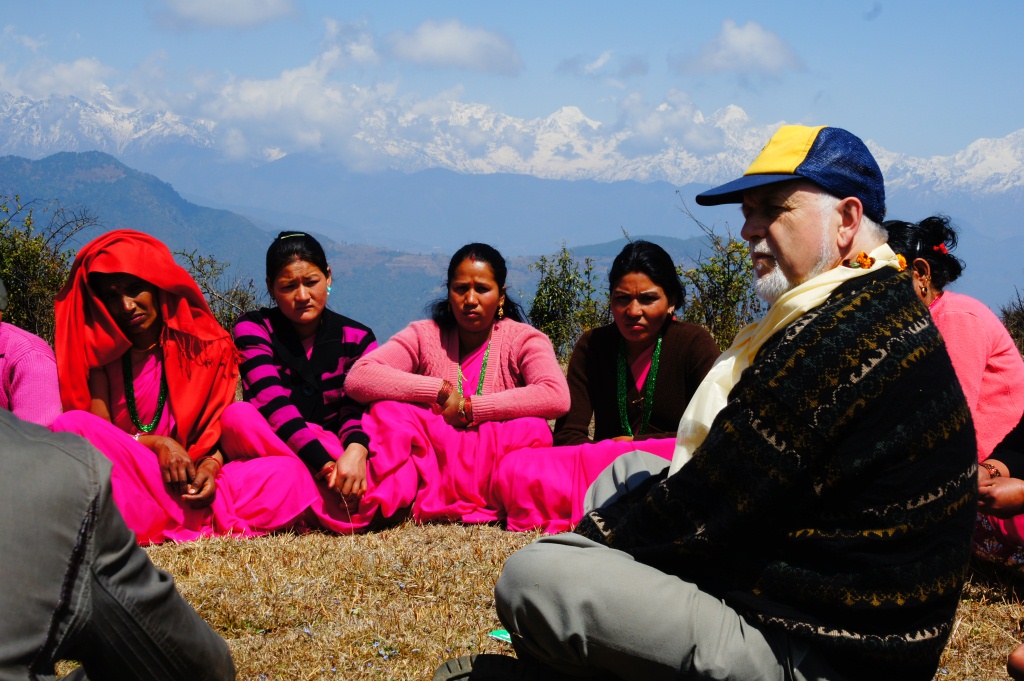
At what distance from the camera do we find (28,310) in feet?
35.9

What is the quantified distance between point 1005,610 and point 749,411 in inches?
89.7

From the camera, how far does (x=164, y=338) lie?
479 cm

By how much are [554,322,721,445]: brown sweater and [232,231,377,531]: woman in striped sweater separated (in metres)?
1.26

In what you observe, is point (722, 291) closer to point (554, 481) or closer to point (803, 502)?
point (554, 481)

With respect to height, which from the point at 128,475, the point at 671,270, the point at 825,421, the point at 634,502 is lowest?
the point at 128,475

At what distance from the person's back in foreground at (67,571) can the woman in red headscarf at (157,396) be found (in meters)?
2.92

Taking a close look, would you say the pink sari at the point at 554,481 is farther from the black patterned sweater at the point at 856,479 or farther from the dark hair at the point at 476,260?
the black patterned sweater at the point at 856,479

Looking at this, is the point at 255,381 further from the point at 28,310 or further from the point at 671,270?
the point at 28,310

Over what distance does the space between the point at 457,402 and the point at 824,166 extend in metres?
2.92

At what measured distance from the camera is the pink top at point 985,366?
3998 mm

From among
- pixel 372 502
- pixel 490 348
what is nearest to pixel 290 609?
pixel 372 502

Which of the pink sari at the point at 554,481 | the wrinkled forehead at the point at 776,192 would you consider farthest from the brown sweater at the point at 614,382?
the wrinkled forehead at the point at 776,192

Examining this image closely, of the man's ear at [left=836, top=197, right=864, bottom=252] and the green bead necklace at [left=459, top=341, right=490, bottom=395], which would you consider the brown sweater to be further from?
the man's ear at [left=836, top=197, right=864, bottom=252]

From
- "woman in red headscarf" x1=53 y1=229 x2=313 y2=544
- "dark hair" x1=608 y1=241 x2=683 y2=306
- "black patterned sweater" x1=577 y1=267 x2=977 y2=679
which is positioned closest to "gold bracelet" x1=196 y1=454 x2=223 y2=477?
"woman in red headscarf" x1=53 y1=229 x2=313 y2=544
